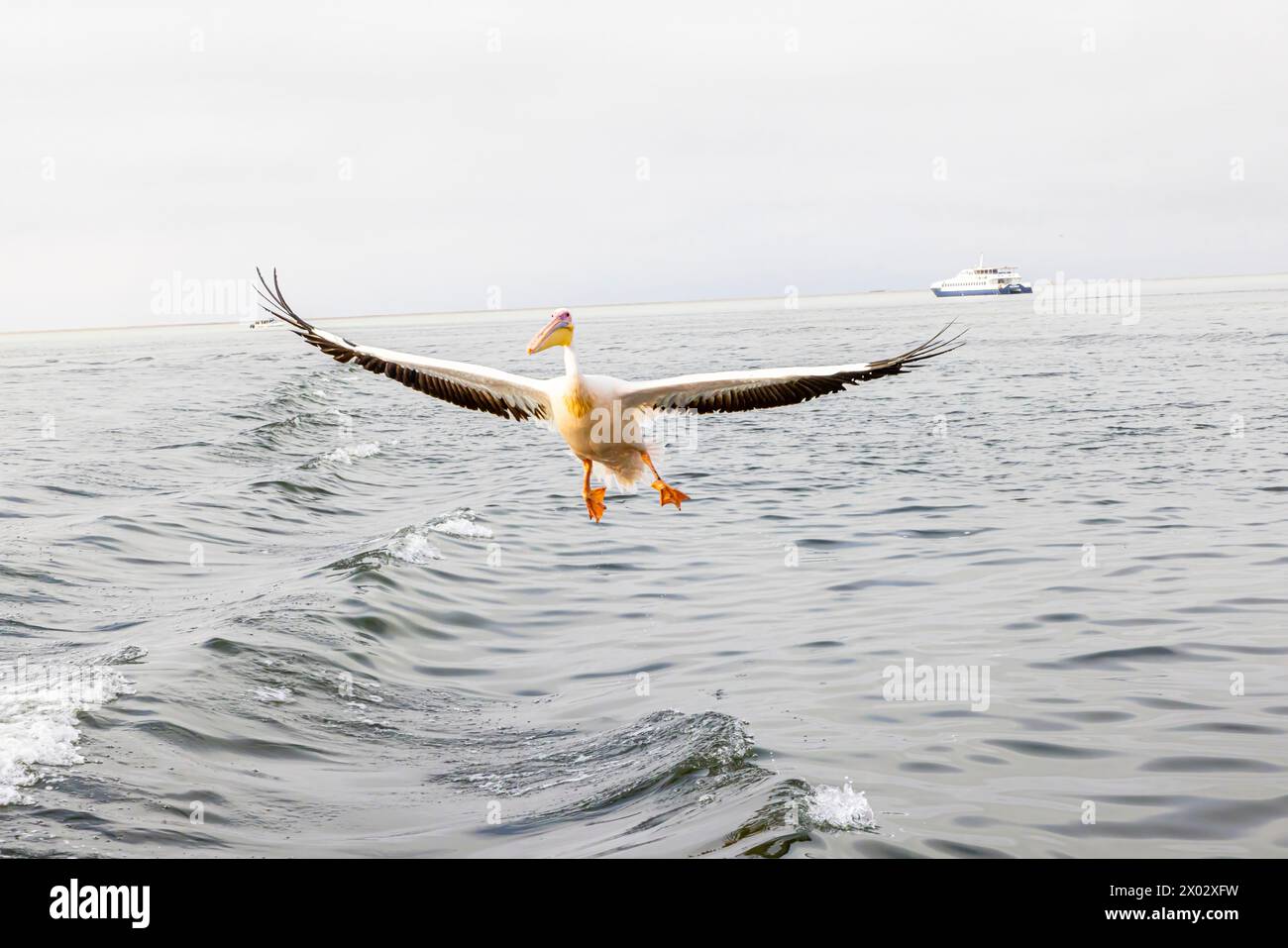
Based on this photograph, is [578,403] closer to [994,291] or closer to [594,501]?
[594,501]

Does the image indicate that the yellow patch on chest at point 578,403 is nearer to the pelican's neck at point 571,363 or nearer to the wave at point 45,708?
the pelican's neck at point 571,363

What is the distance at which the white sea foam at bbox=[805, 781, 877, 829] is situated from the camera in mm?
7367

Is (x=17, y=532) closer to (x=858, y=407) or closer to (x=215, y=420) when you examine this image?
(x=215, y=420)

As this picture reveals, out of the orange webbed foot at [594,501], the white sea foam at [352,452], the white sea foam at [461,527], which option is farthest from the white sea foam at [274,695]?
the white sea foam at [352,452]

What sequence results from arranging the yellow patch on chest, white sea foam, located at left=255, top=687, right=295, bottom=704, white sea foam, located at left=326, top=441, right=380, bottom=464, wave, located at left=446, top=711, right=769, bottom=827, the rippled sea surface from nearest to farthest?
the rippled sea surface, wave, located at left=446, top=711, right=769, bottom=827, the yellow patch on chest, white sea foam, located at left=255, top=687, right=295, bottom=704, white sea foam, located at left=326, top=441, right=380, bottom=464

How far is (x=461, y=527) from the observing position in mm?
18297

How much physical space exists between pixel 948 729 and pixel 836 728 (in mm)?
815

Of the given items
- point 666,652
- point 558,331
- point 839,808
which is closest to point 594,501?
point 558,331

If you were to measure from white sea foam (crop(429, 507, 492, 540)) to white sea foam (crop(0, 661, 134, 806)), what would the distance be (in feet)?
24.4

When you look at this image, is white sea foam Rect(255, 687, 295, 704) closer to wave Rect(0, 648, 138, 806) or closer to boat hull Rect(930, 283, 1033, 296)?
wave Rect(0, 648, 138, 806)

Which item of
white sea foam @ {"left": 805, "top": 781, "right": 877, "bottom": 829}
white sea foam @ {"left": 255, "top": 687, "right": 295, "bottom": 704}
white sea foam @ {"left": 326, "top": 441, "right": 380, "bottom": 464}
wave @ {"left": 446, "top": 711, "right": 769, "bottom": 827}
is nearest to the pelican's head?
wave @ {"left": 446, "top": 711, "right": 769, "bottom": 827}

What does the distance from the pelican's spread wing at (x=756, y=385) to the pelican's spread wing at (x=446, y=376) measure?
83cm

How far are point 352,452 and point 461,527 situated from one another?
9.94 m
